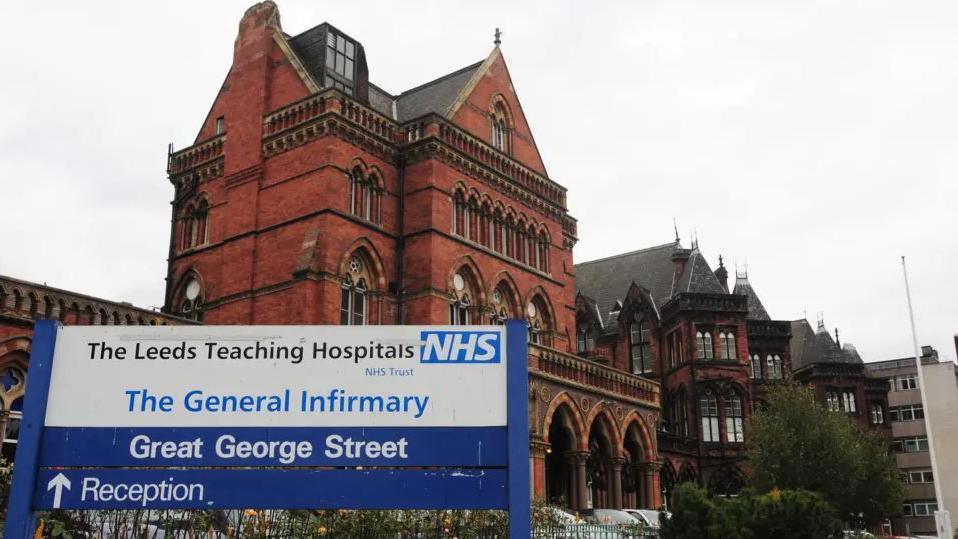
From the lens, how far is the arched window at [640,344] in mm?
52312

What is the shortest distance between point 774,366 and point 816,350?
9.36 m

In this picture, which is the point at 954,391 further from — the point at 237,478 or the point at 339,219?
Result: the point at 237,478

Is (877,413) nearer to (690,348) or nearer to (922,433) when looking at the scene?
(922,433)

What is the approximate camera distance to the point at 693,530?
19094 millimetres

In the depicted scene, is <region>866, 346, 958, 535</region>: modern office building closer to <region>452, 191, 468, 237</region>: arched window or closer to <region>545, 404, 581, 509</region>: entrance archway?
<region>545, 404, 581, 509</region>: entrance archway

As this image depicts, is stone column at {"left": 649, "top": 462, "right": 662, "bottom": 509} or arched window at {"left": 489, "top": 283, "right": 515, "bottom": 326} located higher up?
arched window at {"left": 489, "top": 283, "right": 515, "bottom": 326}

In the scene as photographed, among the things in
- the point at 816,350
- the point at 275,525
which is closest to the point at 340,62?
the point at 275,525

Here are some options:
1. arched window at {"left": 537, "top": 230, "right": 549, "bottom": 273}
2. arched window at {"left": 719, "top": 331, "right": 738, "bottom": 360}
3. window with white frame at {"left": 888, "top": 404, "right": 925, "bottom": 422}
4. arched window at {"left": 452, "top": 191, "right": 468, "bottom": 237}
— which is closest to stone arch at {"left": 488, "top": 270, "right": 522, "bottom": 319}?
arched window at {"left": 452, "top": 191, "right": 468, "bottom": 237}

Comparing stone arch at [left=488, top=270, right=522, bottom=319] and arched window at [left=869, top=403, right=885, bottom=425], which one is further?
arched window at [left=869, top=403, right=885, bottom=425]


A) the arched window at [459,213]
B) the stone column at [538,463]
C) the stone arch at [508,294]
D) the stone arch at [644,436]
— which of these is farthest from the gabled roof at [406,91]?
the stone arch at [644,436]

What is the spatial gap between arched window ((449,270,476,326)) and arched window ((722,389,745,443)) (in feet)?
63.5

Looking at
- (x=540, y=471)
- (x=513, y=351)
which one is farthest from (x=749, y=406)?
(x=513, y=351)

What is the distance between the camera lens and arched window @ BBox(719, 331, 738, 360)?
1955 inches

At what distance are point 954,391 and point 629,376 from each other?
1692 inches
